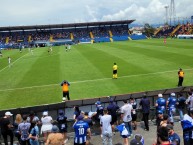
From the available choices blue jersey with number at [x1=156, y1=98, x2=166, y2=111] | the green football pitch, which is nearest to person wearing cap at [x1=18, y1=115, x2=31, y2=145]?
blue jersey with number at [x1=156, y1=98, x2=166, y2=111]

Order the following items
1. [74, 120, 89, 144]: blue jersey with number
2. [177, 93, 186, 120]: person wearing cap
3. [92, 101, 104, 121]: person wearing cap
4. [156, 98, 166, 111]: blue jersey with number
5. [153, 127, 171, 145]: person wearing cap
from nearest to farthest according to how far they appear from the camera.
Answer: [153, 127, 171, 145]: person wearing cap
[74, 120, 89, 144]: blue jersey with number
[92, 101, 104, 121]: person wearing cap
[156, 98, 166, 111]: blue jersey with number
[177, 93, 186, 120]: person wearing cap

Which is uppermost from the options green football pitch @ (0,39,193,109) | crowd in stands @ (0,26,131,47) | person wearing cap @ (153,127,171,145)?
crowd in stands @ (0,26,131,47)

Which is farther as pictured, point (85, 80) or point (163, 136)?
point (85, 80)

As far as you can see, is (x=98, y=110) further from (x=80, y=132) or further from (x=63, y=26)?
(x=63, y=26)

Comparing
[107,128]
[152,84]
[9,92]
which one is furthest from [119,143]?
[9,92]

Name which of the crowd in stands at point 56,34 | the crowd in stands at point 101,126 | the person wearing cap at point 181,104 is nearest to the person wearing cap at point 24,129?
the crowd in stands at point 101,126

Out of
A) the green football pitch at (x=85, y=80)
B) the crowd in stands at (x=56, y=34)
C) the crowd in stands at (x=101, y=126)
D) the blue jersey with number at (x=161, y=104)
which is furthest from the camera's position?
the crowd in stands at (x=56, y=34)

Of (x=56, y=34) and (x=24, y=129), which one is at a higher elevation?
(x=56, y=34)

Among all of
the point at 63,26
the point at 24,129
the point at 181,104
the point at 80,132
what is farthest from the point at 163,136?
the point at 63,26

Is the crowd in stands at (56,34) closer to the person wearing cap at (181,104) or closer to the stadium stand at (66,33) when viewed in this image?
the stadium stand at (66,33)

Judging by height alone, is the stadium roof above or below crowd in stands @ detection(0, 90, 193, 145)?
above

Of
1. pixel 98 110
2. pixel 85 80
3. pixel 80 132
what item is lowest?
pixel 85 80

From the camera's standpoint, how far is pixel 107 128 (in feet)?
36.2

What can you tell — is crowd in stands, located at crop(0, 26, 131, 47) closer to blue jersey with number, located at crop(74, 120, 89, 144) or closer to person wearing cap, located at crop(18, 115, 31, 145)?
person wearing cap, located at crop(18, 115, 31, 145)
